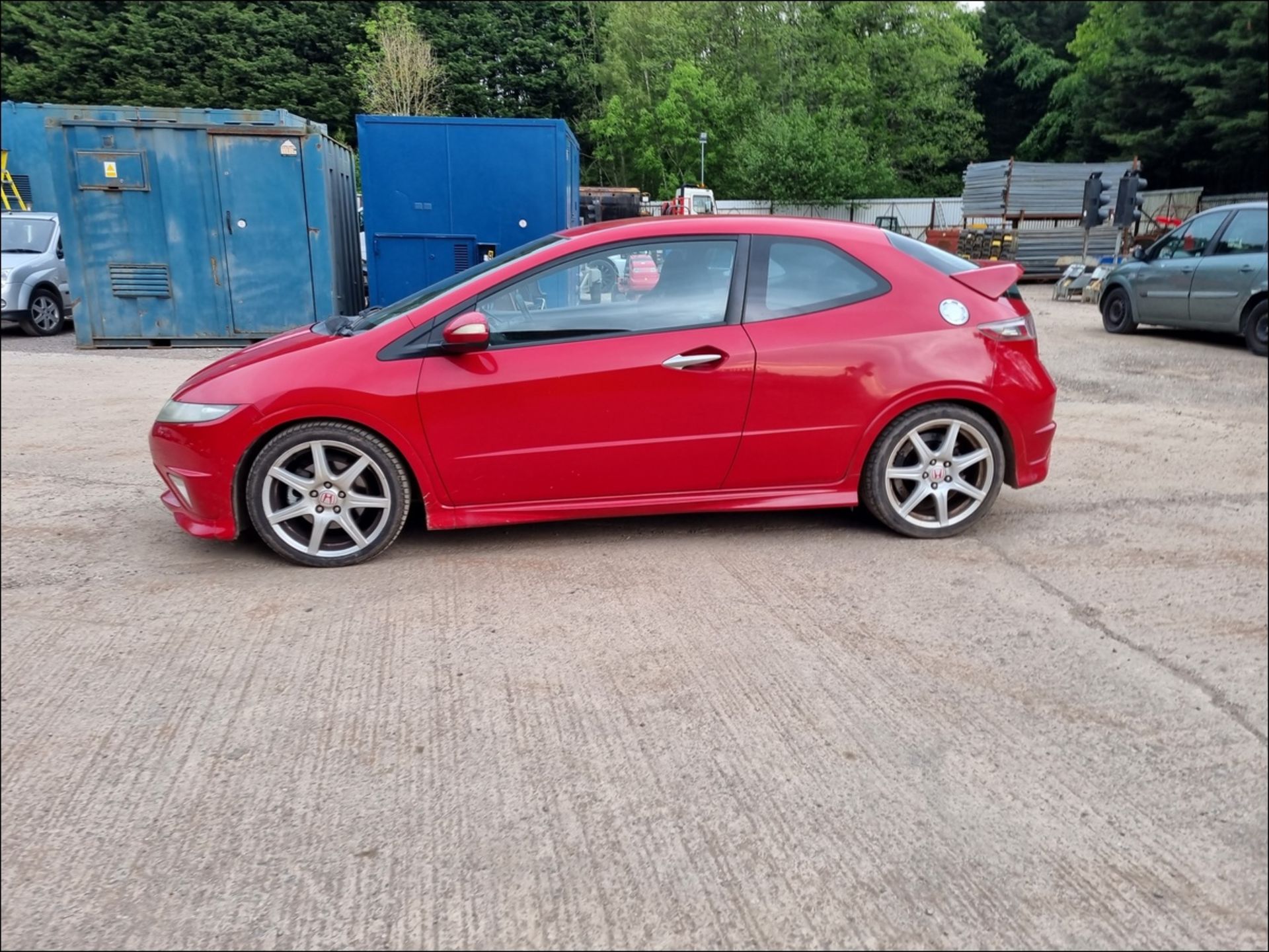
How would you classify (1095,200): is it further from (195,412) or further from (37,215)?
(195,412)

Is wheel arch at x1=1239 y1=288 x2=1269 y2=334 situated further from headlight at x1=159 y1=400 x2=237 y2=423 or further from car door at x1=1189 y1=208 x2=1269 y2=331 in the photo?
headlight at x1=159 y1=400 x2=237 y2=423

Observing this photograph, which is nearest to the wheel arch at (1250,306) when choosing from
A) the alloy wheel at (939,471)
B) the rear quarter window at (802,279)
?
the alloy wheel at (939,471)

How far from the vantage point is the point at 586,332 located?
4238mm

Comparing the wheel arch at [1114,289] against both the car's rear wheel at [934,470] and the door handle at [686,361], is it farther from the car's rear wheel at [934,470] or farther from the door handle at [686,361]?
the door handle at [686,361]

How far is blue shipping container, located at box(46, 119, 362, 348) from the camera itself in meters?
10.6

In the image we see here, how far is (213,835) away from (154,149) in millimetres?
10470

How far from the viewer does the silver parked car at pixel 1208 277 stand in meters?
10.1

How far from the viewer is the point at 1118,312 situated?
491 inches

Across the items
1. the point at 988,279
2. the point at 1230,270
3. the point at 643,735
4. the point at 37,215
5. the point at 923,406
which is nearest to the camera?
the point at 643,735

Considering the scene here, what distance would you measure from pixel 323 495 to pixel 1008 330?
3.35 meters

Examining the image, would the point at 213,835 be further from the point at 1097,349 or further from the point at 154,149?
the point at 1097,349

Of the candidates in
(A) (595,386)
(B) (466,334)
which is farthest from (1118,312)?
(B) (466,334)

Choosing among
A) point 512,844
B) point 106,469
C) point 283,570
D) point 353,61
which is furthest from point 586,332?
point 353,61

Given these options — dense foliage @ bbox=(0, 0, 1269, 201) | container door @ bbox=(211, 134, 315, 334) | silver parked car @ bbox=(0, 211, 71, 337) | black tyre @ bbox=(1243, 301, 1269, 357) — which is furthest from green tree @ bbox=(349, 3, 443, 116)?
black tyre @ bbox=(1243, 301, 1269, 357)
